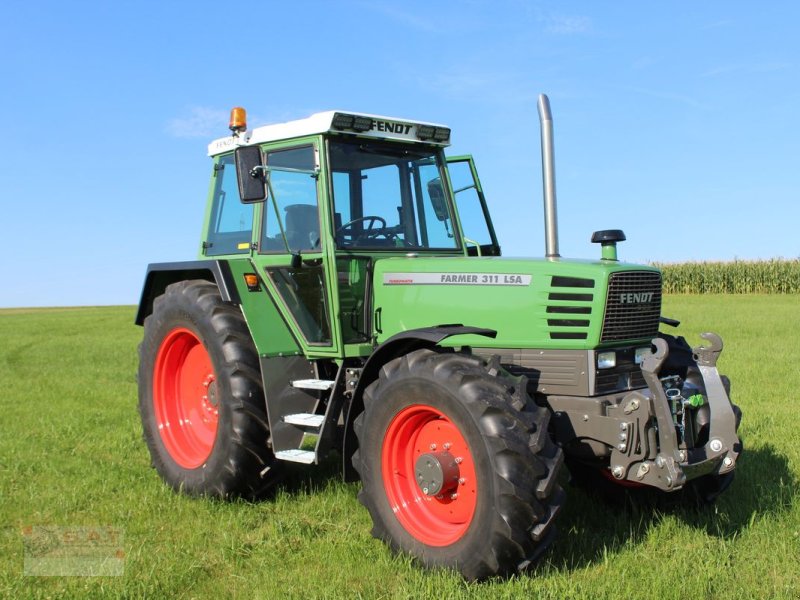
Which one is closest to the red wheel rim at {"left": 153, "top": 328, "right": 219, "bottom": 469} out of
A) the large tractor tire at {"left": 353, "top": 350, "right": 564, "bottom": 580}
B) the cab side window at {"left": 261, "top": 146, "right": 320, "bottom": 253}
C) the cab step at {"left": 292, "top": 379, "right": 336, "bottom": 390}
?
the cab step at {"left": 292, "top": 379, "right": 336, "bottom": 390}

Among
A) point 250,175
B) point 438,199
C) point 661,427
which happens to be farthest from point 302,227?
point 661,427

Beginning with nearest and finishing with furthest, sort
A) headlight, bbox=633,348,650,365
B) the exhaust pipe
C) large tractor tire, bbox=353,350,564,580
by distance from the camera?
large tractor tire, bbox=353,350,564,580
headlight, bbox=633,348,650,365
the exhaust pipe

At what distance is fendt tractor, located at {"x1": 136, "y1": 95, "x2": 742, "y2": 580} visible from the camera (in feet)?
13.7

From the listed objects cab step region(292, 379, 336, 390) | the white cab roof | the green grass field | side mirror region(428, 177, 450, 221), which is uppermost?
the white cab roof

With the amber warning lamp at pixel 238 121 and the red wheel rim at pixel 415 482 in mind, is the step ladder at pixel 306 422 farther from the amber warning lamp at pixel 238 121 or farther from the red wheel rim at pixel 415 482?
the amber warning lamp at pixel 238 121

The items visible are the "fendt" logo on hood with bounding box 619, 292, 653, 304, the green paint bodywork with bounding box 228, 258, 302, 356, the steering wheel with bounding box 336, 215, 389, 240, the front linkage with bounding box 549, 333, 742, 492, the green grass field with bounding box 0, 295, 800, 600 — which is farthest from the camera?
the green paint bodywork with bounding box 228, 258, 302, 356

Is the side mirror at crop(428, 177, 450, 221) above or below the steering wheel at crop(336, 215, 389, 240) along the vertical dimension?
above

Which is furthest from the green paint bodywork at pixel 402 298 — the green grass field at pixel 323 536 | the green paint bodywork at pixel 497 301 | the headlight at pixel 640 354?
the green grass field at pixel 323 536

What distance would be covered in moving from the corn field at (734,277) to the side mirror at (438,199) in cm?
3616

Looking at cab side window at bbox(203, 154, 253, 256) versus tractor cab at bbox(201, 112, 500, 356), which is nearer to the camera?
tractor cab at bbox(201, 112, 500, 356)

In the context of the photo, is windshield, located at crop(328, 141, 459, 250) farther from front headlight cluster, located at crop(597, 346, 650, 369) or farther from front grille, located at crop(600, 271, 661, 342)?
front headlight cluster, located at crop(597, 346, 650, 369)

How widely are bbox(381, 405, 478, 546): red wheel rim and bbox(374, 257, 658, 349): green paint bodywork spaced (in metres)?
0.66

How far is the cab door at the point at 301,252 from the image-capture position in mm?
5371

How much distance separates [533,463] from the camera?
3904 mm
